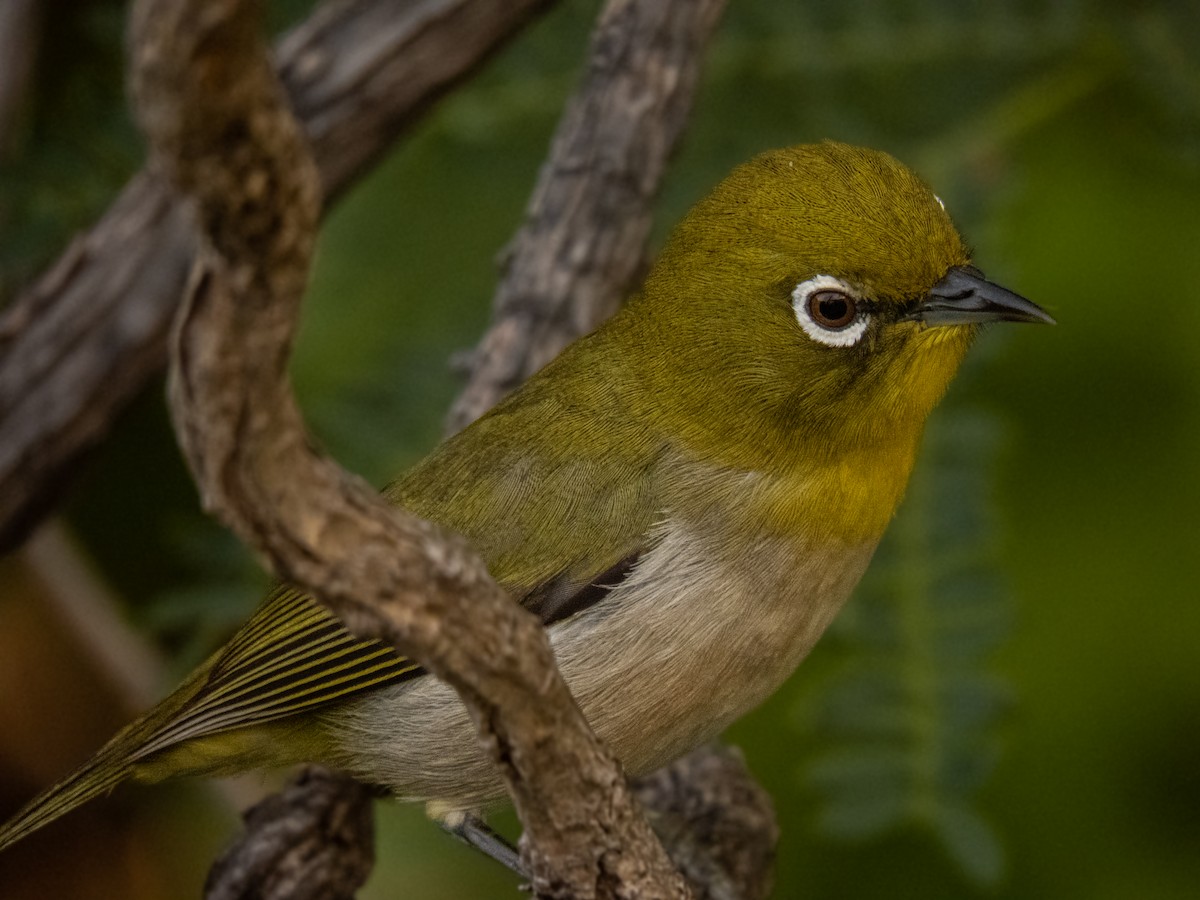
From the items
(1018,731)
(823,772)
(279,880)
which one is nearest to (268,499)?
(279,880)

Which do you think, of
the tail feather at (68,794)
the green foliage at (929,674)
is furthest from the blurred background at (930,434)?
the tail feather at (68,794)

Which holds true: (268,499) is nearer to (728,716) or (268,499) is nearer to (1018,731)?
(728,716)

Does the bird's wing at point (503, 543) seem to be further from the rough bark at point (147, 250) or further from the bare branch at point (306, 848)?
the rough bark at point (147, 250)

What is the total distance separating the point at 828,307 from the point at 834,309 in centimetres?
1

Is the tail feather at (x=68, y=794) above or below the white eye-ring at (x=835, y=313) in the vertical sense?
above

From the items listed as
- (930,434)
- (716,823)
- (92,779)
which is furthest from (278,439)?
(930,434)

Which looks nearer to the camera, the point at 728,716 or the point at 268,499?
the point at 268,499

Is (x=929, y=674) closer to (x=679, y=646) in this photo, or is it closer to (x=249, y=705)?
(x=679, y=646)

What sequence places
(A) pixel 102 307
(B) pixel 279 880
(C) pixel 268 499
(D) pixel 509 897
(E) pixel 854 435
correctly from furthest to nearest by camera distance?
(D) pixel 509 897 < (A) pixel 102 307 < (B) pixel 279 880 < (E) pixel 854 435 < (C) pixel 268 499

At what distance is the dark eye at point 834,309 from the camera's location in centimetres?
314

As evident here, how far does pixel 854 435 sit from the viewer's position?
3.20 metres

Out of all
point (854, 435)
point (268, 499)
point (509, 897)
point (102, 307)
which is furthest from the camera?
point (509, 897)

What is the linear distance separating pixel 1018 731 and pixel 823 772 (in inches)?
36.5

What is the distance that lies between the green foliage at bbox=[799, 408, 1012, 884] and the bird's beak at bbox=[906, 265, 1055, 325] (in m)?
0.94
